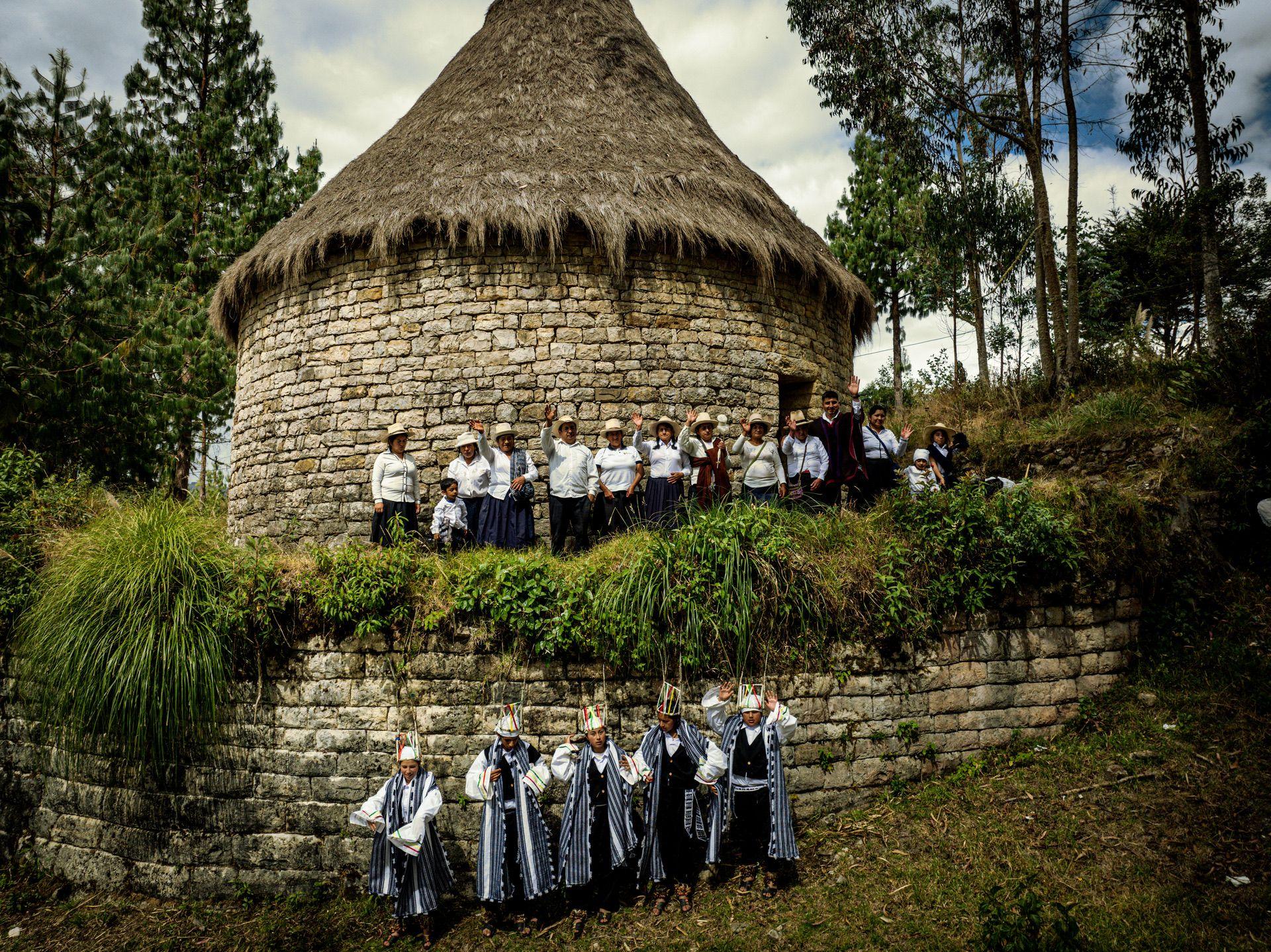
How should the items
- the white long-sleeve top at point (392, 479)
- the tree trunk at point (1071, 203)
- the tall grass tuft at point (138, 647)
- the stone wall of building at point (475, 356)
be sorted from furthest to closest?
1. the tree trunk at point (1071, 203)
2. the stone wall of building at point (475, 356)
3. the white long-sleeve top at point (392, 479)
4. the tall grass tuft at point (138, 647)

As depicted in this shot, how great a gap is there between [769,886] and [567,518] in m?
3.50

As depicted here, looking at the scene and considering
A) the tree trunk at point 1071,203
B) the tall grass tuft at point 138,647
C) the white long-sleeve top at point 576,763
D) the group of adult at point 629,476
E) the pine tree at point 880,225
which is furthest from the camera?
the pine tree at point 880,225

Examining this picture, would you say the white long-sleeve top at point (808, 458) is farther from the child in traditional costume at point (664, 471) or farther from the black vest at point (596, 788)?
the black vest at point (596, 788)

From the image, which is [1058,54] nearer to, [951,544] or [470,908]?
[951,544]

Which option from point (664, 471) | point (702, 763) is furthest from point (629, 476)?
point (702, 763)

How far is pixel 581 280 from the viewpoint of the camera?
8453 millimetres

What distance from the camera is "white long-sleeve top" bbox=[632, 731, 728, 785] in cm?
486

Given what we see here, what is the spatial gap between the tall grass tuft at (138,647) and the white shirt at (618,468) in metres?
3.08

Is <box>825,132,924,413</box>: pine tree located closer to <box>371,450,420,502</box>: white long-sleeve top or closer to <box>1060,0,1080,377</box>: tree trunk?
<box>1060,0,1080,377</box>: tree trunk

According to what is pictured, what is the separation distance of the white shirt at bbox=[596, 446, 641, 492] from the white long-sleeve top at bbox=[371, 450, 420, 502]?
1.76 metres

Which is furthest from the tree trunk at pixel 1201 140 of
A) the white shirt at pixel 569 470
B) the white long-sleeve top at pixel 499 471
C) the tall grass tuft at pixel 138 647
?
the tall grass tuft at pixel 138 647

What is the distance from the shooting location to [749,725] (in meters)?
4.98

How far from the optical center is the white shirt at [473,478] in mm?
7039

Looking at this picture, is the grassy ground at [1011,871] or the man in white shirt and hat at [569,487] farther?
the man in white shirt and hat at [569,487]
